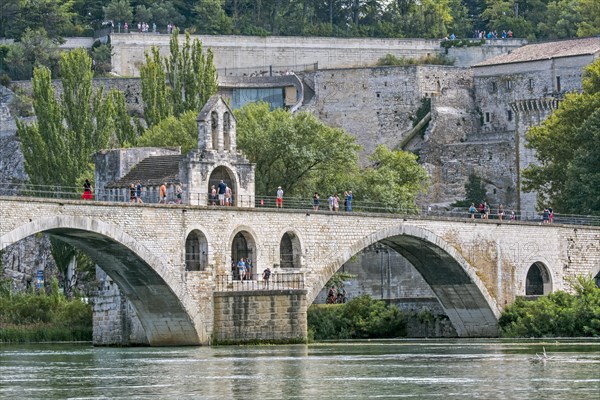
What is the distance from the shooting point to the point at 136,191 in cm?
6681

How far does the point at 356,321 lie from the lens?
235 feet

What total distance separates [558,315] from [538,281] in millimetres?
8543


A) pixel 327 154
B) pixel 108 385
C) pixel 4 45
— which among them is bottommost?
pixel 108 385

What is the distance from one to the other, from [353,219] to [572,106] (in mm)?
24716

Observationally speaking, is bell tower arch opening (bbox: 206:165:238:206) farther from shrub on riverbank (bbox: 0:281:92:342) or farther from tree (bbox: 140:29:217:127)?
tree (bbox: 140:29:217:127)

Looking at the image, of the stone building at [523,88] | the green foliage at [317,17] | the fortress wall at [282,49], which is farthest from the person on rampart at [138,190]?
the green foliage at [317,17]

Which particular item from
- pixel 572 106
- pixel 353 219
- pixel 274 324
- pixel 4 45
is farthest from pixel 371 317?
pixel 4 45

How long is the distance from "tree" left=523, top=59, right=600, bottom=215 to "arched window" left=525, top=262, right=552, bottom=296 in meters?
7.66

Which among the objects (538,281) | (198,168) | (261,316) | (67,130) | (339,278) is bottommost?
(261,316)

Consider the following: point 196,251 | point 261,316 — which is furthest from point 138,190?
point 261,316

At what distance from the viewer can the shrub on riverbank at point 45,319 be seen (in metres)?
72.1

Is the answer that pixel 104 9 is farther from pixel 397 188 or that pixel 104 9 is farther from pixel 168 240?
pixel 168 240

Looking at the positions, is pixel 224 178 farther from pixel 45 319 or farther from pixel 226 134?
pixel 45 319

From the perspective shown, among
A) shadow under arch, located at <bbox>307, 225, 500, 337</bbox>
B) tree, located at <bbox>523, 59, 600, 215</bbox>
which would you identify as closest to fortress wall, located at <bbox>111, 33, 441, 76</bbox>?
tree, located at <bbox>523, 59, 600, 215</bbox>
